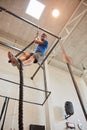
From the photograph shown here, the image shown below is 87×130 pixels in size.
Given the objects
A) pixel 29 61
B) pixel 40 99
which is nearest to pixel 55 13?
pixel 29 61

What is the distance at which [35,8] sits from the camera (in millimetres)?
4137

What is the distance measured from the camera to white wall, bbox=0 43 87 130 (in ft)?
10.7

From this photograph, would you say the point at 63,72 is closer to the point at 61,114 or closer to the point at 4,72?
the point at 61,114

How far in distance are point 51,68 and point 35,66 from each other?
2.90ft

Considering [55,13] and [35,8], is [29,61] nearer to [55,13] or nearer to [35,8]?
[35,8]

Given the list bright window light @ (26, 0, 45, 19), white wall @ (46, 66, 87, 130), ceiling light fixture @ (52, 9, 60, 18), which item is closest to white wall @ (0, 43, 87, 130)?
white wall @ (46, 66, 87, 130)

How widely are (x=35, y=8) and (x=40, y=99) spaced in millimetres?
2696

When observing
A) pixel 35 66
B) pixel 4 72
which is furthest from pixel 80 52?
pixel 4 72

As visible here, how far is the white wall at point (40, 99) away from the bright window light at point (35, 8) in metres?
1.49

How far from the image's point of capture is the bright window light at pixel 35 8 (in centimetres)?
405

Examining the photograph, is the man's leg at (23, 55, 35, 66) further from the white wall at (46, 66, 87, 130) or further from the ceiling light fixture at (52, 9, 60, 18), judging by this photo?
the ceiling light fixture at (52, 9, 60, 18)

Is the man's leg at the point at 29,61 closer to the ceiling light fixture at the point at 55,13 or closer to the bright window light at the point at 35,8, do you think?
the bright window light at the point at 35,8

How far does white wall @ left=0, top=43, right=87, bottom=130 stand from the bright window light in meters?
1.49

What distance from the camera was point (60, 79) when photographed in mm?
5246
